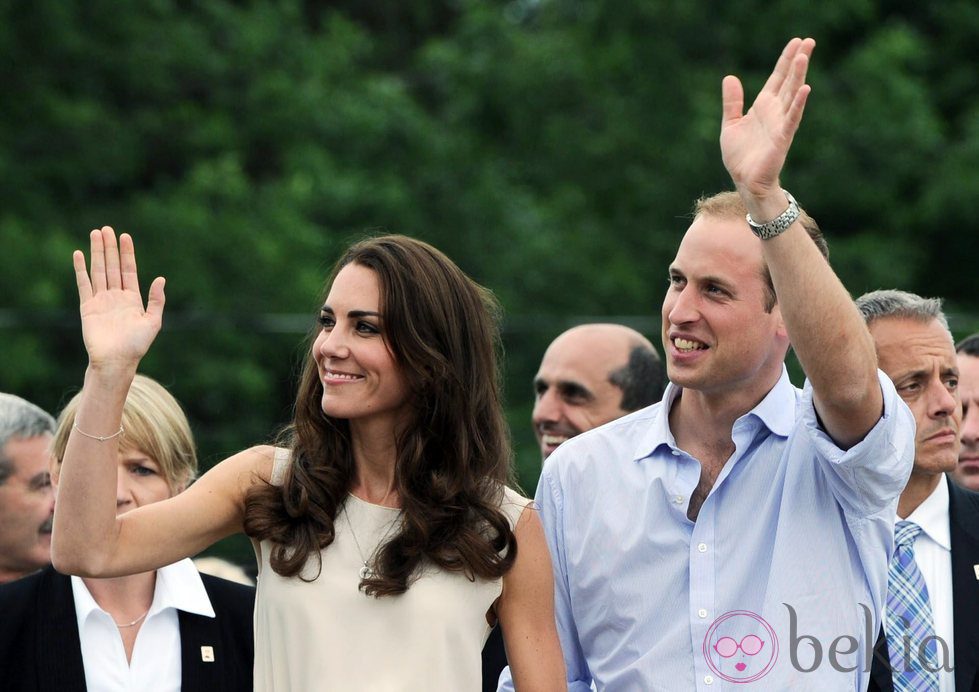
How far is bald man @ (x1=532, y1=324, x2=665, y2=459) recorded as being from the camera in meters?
5.43

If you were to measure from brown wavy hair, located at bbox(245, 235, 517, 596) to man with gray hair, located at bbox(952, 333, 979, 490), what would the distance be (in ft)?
6.90

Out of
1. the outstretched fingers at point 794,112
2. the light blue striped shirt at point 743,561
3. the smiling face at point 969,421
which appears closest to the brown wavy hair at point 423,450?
the light blue striped shirt at point 743,561

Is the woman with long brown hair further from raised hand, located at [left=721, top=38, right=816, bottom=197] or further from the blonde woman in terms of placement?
raised hand, located at [left=721, top=38, right=816, bottom=197]

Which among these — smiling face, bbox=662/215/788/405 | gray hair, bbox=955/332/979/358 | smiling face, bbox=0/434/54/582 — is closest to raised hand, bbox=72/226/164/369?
smiling face, bbox=662/215/788/405

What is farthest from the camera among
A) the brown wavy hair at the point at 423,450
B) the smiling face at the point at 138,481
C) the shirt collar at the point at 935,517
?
the smiling face at the point at 138,481

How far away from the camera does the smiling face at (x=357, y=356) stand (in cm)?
337

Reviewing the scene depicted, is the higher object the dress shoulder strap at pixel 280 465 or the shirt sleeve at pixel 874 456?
the dress shoulder strap at pixel 280 465

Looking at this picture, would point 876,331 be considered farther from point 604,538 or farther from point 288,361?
point 288,361

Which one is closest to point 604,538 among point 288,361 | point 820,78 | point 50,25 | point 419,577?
point 419,577

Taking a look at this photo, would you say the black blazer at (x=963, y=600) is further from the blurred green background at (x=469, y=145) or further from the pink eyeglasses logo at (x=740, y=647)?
the blurred green background at (x=469, y=145)

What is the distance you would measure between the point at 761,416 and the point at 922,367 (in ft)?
3.18

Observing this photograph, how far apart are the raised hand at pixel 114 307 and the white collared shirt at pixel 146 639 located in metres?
0.90

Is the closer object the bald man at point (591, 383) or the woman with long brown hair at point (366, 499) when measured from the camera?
the woman with long brown hair at point (366, 499)

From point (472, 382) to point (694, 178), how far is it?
40.4 ft
